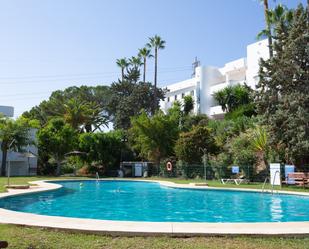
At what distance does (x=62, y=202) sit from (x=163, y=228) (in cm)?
1029

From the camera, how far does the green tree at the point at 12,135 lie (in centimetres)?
3472

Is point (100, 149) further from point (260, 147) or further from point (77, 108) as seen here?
point (260, 147)

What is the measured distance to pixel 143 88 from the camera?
185ft

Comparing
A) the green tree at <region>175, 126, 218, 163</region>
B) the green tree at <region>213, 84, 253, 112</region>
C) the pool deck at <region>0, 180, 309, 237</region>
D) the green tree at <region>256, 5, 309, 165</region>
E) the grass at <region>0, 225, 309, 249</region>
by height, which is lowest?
the grass at <region>0, 225, 309, 249</region>

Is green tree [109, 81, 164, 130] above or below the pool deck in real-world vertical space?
above

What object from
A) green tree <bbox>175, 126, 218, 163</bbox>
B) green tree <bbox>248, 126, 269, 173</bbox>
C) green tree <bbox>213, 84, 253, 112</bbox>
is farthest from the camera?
green tree <bbox>213, 84, 253, 112</bbox>

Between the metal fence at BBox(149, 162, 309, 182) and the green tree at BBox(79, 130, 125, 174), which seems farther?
the green tree at BBox(79, 130, 125, 174)

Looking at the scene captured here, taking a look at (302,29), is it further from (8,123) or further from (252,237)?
(8,123)

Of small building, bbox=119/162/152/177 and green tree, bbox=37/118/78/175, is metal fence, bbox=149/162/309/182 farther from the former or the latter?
green tree, bbox=37/118/78/175

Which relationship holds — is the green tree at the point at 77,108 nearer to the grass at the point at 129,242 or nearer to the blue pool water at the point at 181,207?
the blue pool water at the point at 181,207

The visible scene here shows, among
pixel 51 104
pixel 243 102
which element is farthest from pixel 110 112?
pixel 243 102

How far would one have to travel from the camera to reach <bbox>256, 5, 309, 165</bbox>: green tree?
2297 cm

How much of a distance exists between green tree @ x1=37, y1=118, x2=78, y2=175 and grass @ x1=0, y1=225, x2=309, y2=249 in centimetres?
3043

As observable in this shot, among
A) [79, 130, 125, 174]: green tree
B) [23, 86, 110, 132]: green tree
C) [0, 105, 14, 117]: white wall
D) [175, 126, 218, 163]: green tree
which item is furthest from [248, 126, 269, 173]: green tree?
[0, 105, 14, 117]: white wall
